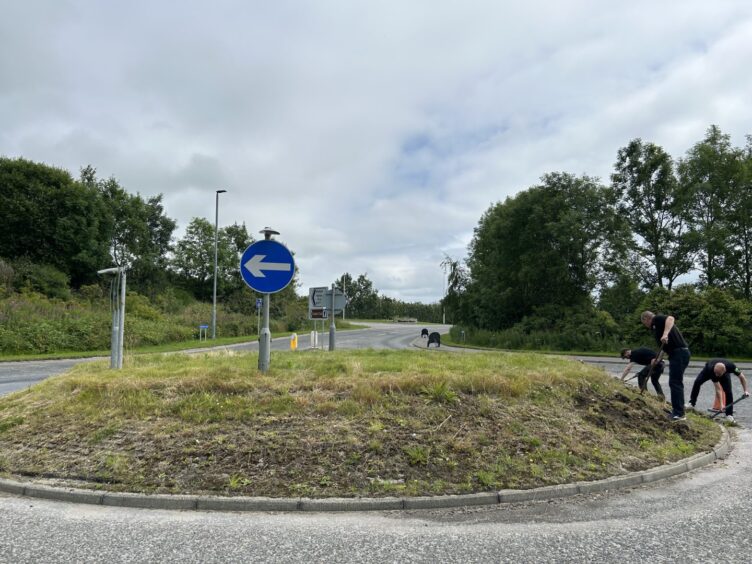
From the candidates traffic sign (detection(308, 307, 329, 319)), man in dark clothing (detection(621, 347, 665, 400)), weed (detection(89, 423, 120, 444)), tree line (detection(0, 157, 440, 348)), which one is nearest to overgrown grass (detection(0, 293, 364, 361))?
tree line (detection(0, 157, 440, 348))

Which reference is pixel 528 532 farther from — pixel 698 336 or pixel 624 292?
pixel 624 292

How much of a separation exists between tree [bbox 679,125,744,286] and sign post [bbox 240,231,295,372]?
32344mm

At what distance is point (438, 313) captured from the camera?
111 meters

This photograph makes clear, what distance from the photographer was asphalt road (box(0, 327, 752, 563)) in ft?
11.4

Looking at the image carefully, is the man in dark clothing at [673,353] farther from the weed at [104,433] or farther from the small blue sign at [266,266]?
the weed at [104,433]

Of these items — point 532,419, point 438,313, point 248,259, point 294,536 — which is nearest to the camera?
point 294,536

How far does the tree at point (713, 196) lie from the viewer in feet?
102

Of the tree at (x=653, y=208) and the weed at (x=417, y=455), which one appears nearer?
the weed at (x=417, y=455)

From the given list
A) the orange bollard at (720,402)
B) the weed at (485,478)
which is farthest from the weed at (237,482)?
the orange bollard at (720,402)

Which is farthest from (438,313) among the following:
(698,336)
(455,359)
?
(455,359)

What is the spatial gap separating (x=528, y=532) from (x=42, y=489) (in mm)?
4459

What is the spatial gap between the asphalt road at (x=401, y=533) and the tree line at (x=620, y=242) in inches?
1044

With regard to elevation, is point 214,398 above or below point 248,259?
Answer: below

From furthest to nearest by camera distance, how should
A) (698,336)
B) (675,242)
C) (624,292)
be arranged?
(675,242)
(624,292)
(698,336)
